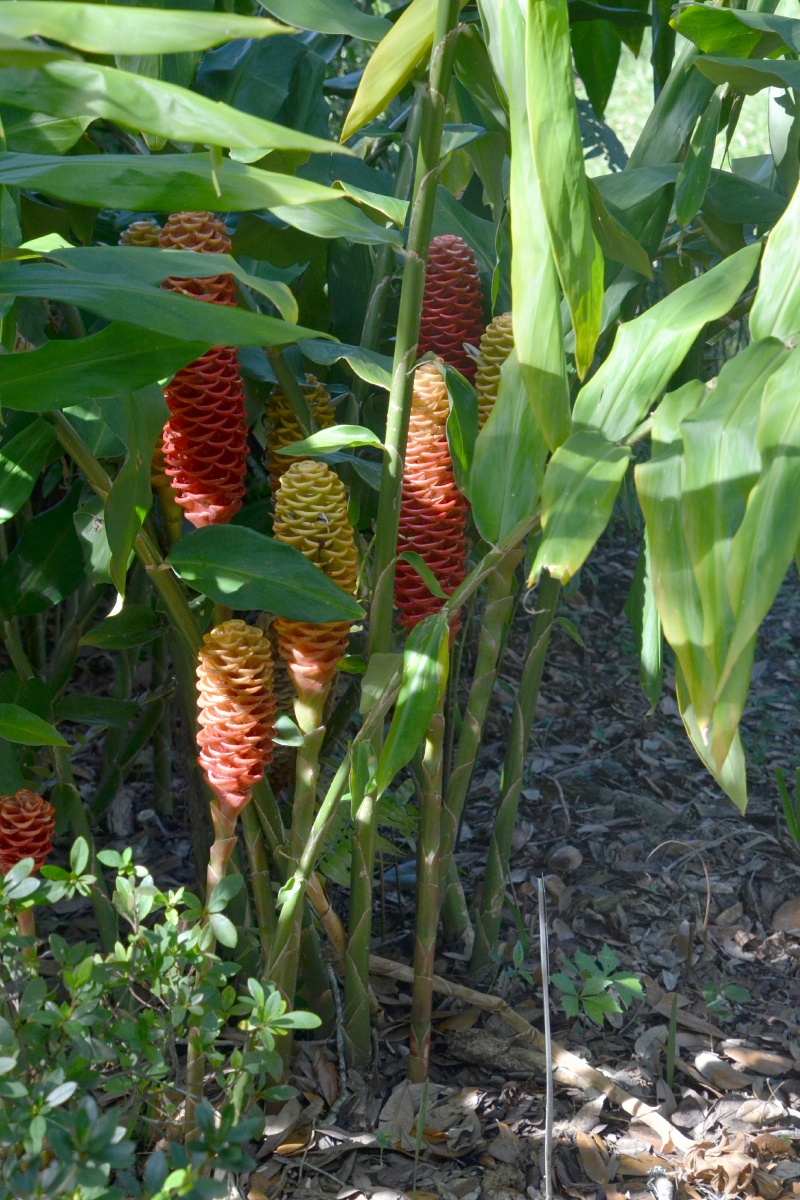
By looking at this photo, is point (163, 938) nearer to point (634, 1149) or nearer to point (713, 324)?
point (634, 1149)

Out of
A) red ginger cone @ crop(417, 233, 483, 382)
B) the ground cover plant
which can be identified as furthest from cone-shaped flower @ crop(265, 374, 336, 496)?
red ginger cone @ crop(417, 233, 483, 382)

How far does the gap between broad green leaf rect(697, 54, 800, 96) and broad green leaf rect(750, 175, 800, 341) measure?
24 centimetres

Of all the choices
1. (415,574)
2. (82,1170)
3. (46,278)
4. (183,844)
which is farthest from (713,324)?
(183,844)

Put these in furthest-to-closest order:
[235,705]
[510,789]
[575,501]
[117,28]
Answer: [510,789] < [235,705] < [575,501] < [117,28]

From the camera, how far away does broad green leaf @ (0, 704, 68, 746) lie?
0.84 meters

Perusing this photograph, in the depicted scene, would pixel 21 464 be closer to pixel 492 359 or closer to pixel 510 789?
pixel 492 359

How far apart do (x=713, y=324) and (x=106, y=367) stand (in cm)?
64

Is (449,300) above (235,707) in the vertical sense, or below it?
above

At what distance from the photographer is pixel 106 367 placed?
28.7 inches

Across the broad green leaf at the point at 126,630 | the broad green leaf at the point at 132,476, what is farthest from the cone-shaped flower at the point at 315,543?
the broad green leaf at the point at 126,630

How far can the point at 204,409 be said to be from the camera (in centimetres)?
83

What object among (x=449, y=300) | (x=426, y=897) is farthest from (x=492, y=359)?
(x=426, y=897)

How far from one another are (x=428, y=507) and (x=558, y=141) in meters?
0.35

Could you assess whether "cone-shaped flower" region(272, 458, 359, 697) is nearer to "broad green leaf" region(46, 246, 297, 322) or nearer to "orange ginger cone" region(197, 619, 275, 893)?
"orange ginger cone" region(197, 619, 275, 893)
